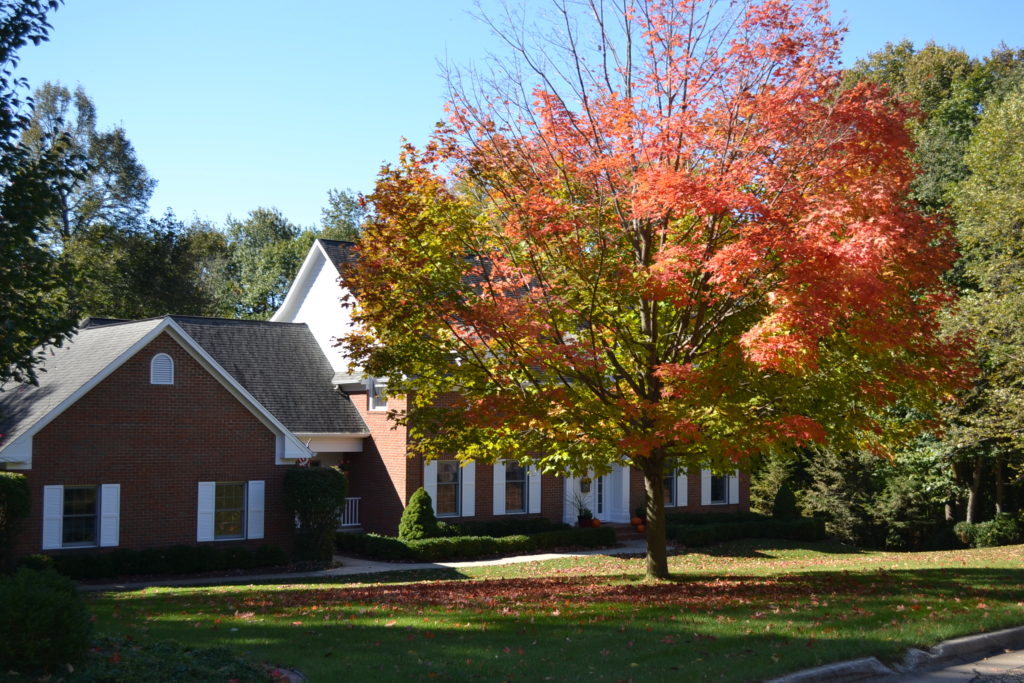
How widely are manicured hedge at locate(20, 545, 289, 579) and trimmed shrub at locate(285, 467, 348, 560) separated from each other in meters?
0.68

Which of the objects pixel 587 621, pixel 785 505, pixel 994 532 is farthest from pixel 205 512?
pixel 994 532

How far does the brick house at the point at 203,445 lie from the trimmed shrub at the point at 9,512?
0.92m

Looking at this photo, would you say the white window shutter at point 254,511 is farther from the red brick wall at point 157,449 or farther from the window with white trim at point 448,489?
the window with white trim at point 448,489

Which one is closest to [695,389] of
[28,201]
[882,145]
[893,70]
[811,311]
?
[811,311]

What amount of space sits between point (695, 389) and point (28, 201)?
30.3 feet

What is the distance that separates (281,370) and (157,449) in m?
7.00

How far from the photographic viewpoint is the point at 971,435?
2939cm

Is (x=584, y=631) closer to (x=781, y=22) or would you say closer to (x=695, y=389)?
(x=695, y=389)

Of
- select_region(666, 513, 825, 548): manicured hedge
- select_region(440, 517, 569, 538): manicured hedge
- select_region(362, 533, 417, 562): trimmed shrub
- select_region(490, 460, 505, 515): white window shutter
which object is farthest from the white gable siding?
select_region(666, 513, 825, 548): manicured hedge

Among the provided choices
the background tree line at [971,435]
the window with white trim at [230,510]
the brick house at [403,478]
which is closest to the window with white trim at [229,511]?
the window with white trim at [230,510]

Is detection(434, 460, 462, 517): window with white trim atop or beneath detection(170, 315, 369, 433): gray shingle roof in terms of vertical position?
beneath

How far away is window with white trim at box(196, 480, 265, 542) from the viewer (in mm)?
23047

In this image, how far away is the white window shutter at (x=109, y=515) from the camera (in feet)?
70.5

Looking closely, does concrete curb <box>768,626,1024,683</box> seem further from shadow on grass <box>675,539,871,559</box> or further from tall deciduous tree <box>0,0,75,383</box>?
shadow on grass <box>675,539,871,559</box>
